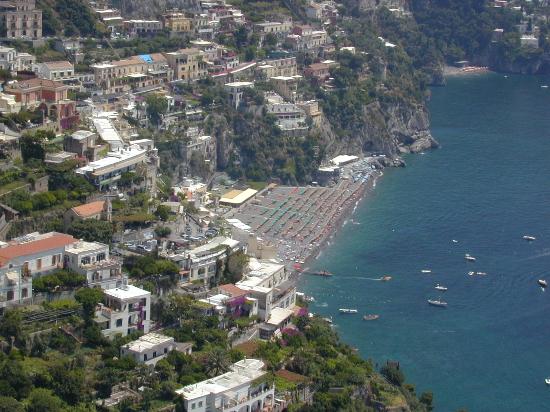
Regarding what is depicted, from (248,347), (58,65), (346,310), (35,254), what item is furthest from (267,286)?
(58,65)

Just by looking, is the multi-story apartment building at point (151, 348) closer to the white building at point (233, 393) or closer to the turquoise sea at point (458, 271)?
the white building at point (233, 393)

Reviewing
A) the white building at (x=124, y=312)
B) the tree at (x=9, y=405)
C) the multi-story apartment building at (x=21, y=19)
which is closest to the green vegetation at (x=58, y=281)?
the white building at (x=124, y=312)

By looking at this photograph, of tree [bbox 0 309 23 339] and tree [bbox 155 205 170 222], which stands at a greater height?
tree [bbox 155 205 170 222]

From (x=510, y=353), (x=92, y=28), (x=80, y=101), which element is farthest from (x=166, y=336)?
(x=92, y=28)

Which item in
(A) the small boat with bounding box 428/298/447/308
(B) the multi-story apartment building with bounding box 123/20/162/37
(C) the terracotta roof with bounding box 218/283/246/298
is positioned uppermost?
(B) the multi-story apartment building with bounding box 123/20/162/37

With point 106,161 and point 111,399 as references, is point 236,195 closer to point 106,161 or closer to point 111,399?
point 106,161

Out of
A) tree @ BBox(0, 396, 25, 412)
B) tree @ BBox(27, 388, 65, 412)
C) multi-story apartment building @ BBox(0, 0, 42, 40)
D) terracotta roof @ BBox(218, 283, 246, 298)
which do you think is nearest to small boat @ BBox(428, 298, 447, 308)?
terracotta roof @ BBox(218, 283, 246, 298)

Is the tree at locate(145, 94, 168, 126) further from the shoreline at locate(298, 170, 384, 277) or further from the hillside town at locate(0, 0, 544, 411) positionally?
the shoreline at locate(298, 170, 384, 277)
